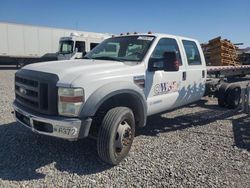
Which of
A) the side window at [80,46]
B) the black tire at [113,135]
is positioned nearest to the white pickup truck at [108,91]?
the black tire at [113,135]

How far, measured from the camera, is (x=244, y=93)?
7.14 metres

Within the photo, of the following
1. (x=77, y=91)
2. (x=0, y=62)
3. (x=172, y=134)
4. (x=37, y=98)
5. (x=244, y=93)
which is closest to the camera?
(x=77, y=91)

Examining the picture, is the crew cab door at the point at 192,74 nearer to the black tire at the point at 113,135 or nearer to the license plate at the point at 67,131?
the black tire at the point at 113,135

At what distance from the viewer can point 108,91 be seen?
156 inches

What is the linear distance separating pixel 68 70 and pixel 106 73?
1.79 feet

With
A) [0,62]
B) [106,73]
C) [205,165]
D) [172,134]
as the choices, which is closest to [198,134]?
[172,134]

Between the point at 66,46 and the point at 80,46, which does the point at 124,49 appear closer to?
the point at 66,46

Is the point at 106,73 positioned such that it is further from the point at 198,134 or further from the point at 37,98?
the point at 198,134

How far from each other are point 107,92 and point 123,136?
30.2 inches

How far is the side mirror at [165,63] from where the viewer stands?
15.4ft

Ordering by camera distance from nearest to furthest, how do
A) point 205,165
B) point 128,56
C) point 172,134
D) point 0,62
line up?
point 205,165
point 128,56
point 172,134
point 0,62

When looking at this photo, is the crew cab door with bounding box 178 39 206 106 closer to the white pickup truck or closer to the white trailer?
the white pickup truck

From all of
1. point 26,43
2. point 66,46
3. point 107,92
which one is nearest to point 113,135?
point 107,92

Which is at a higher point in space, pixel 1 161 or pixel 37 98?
pixel 37 98
